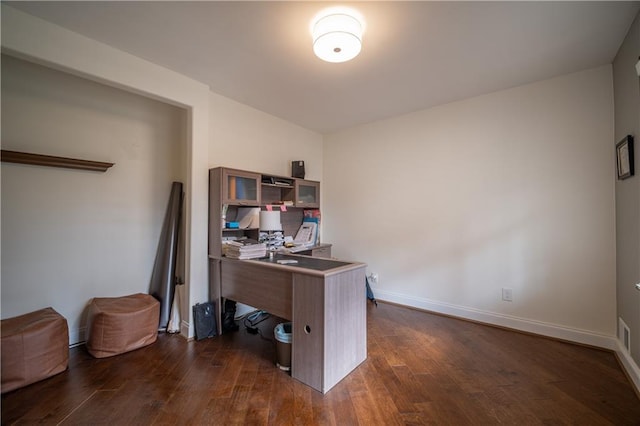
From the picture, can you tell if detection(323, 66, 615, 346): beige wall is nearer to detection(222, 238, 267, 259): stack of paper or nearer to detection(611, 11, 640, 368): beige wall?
detection(611, 11, 640, 368): beige wall

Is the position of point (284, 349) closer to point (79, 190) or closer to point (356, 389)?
point (356, 389)

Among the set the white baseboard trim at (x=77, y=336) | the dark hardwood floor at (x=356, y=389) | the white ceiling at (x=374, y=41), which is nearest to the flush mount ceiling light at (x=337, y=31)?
the white ceiling at (x=374, y=41)

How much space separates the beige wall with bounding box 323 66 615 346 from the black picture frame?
8.6 inches

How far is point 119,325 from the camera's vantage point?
2111 mm

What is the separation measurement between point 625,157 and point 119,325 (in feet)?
13.7

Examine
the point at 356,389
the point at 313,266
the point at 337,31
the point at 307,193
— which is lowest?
the point at 356,389

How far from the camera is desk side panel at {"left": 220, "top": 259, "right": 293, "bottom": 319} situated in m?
1.98

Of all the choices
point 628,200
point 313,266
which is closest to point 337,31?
point 313,266

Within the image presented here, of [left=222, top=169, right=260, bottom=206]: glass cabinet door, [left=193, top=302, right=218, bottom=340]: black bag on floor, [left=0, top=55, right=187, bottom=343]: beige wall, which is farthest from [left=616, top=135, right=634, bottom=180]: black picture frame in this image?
[left=0, top=55, right=187, bottom=343]: beige wall

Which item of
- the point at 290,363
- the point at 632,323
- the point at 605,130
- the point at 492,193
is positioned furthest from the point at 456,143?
the point at 290,363

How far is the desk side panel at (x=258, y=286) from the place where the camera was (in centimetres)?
198

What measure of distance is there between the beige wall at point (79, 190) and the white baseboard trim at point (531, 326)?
3.09 metres

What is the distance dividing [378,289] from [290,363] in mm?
1901

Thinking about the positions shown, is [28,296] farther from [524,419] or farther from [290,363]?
[524,419]
